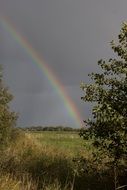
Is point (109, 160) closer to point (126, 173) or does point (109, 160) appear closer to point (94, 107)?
point (126, 173)

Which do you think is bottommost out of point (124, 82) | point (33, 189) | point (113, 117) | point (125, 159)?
point (33, 189)

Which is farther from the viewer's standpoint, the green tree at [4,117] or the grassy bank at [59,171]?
the green tree at [4,117]

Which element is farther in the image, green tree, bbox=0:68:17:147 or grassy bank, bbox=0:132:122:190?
green tree, bbox=0:68:17:147

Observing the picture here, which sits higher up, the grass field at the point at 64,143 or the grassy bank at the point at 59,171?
the grass field at the point at 64,143

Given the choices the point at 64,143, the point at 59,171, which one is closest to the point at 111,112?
the point at 59,171

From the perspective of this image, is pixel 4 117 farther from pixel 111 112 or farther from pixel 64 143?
pixel 64 143

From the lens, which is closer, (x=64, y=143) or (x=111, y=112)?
(x=111, y=112)

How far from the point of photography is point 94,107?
19.2m

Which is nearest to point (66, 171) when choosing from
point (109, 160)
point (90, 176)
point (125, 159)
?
point (90, 176)

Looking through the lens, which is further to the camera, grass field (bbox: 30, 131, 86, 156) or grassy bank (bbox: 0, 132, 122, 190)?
grass field (bbox: 30, 131, 86, 156)

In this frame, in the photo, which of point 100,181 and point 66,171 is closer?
point 100,181

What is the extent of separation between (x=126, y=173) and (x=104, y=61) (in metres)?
4.40

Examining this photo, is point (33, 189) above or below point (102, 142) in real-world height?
below

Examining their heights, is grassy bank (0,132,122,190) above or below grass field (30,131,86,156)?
below
